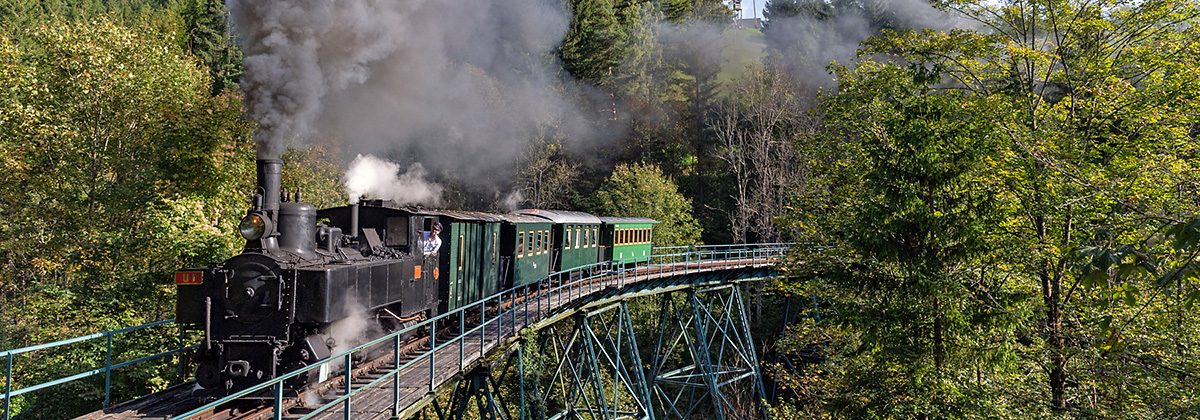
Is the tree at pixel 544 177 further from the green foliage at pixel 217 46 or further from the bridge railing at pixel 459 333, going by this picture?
the green foliage at pixel 217 46

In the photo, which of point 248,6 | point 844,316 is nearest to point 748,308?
point 844,316

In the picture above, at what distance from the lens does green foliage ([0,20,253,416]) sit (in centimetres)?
1422

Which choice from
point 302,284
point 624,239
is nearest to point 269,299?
point 302,284

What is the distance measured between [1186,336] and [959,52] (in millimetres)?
5867

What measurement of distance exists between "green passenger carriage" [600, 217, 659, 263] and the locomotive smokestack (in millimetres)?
11171

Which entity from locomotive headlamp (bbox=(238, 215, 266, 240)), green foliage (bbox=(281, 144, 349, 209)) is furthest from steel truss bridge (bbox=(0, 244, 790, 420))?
green foliage (bbox=(281, 144, 349, 209))

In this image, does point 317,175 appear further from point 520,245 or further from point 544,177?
point 544,177

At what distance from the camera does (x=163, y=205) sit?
14.4 metres

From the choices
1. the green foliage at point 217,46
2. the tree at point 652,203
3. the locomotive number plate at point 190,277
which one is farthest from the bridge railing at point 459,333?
the green foliage at point 217,46

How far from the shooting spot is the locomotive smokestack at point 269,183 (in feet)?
25.7

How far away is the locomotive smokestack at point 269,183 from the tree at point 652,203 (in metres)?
22.3

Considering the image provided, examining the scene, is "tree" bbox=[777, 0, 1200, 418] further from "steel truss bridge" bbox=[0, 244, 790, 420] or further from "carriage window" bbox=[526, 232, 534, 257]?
"carriage window" bbox=[526, 232, 534, 257]

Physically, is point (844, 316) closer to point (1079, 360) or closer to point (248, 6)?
point (1079, 360)

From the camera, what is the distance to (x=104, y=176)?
15719 mm
